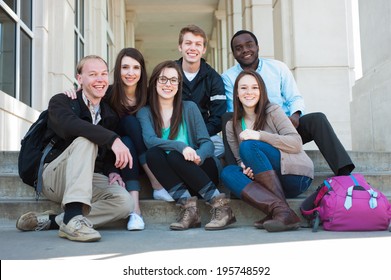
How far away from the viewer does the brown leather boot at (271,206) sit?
3.20 metres

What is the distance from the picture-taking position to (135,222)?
3402 millimetres

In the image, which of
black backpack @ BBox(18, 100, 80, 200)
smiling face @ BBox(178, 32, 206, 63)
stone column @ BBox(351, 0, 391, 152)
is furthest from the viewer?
stone column @ BBox(351, 0, 391, 152)

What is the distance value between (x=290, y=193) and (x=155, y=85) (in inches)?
54.2

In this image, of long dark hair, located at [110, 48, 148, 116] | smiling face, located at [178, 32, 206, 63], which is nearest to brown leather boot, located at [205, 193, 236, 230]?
long dark hair, located at [110, 48, 148, 116]

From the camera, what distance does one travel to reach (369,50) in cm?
582

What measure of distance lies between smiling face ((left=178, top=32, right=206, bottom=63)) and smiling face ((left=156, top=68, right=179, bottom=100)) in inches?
17.5

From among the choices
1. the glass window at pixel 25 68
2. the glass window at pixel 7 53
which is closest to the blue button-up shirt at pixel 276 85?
the glass window at pixel 7 53

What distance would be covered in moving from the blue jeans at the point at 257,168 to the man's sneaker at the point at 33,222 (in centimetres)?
135

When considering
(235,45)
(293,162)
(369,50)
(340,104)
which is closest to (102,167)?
(293,162)

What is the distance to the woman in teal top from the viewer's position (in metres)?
3.43

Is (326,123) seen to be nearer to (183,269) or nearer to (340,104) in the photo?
(183,269)

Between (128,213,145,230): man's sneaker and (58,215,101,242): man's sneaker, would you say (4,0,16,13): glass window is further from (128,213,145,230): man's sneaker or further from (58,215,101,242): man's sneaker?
(58,215,101,242): man's sneaker

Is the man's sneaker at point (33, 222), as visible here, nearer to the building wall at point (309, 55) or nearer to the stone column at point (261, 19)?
the building wall at point (309, 55)

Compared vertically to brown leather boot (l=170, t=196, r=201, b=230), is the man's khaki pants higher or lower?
higher
